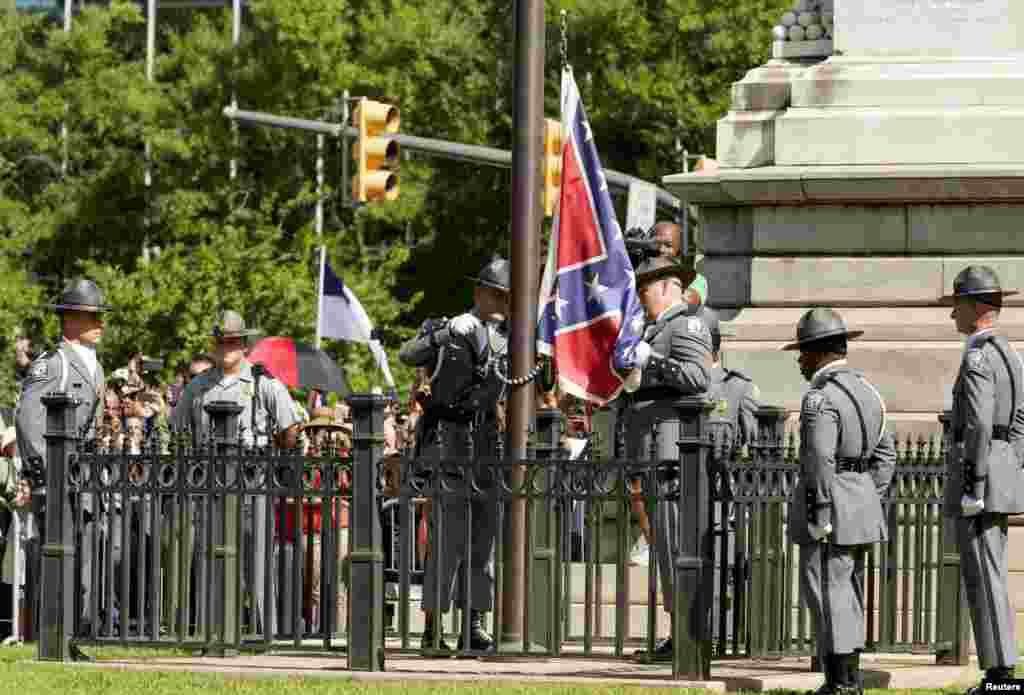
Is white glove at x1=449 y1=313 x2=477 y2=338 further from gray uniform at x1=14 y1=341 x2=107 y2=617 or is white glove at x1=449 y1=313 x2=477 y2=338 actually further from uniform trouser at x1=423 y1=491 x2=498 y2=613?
gray uniform at x1=14 y1=341 x2=107 y2=617

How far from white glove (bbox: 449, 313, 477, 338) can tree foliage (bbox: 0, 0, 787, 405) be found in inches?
1290

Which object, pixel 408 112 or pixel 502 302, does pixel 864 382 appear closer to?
pixel 502 302

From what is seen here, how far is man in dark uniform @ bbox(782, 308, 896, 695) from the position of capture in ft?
43.2

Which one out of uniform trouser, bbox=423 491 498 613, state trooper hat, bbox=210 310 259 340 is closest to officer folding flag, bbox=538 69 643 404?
uniform trouser, bbox=423 491 498 613

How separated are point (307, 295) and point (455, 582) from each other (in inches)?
1444

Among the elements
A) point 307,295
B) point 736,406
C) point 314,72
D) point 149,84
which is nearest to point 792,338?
point 736,406

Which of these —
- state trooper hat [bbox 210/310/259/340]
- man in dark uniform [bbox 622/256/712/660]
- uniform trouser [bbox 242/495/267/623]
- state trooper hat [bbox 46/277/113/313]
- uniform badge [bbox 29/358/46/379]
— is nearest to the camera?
uniform trouser [bbox 242/495/267/623]

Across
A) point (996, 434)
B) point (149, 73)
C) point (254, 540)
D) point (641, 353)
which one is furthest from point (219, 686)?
point (149, 73)

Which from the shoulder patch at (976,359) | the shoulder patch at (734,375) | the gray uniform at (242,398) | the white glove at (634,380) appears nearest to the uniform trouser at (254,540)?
the white glove at (634,380)

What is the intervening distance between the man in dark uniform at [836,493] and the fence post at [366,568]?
196 centimetres

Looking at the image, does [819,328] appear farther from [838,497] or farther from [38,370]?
[38,370]

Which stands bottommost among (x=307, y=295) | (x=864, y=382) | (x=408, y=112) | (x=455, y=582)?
(x=455, y=582)

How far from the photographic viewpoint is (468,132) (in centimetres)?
5228

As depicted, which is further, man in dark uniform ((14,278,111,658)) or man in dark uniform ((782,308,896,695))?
man in dark uniform ((14,278,111,658))
